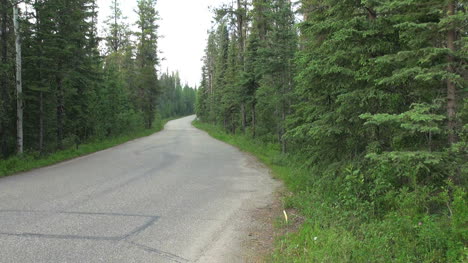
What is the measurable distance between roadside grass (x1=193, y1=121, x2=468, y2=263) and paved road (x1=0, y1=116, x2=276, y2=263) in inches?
39.2

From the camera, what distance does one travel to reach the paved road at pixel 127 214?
409 centimetres

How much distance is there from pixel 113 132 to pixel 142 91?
12.7 meters

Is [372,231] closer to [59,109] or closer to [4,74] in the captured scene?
[4,74]

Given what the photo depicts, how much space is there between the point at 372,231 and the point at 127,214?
167 inches

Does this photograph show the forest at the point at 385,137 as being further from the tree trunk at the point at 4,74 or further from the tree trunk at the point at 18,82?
the tree trunk at the point at 4,74

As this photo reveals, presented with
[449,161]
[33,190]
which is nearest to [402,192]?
[449,161]

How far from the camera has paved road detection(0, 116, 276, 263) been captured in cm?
409

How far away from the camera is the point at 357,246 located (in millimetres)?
3850

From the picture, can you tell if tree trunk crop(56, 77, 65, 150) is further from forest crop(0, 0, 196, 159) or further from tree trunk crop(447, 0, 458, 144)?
tree trunk crop(447, 0, 458, 144)

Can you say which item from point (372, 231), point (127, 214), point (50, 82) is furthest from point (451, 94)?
point (50, 82)

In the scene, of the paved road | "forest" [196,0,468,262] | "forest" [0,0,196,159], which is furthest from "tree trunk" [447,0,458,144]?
"forest" [0,0,196,159]

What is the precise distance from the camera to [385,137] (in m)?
5.90

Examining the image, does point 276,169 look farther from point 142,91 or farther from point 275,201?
point 142,91

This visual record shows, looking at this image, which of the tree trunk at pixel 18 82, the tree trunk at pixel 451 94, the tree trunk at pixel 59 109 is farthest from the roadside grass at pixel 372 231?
the tree trunk at pixel 59 109
